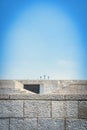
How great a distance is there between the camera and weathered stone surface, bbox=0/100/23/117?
4199 mm

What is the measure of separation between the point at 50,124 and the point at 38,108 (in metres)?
0.34

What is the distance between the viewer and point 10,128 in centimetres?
420

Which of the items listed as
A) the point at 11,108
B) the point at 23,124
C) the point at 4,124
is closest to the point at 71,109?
the point at 23,124

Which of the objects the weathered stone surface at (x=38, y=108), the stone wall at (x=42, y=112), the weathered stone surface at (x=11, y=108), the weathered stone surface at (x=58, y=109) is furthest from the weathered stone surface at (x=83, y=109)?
the weathered stone surface at (x=11, y=108)

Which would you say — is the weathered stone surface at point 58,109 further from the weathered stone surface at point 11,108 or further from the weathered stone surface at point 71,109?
the weathered stone surface at point 11,108

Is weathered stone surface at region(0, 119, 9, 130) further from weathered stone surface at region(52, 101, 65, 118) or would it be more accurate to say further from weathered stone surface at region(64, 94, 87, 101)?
weathered stone surface at region(64, 94, 87, 101)

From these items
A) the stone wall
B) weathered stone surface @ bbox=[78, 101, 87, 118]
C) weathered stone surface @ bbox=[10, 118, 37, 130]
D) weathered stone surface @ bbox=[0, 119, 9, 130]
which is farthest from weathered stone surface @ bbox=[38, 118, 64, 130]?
weathered stone surface @ bbox=[0, 119, 9, 130]

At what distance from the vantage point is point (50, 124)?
13.7ft

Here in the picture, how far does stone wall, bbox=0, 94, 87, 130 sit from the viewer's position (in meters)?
4.18

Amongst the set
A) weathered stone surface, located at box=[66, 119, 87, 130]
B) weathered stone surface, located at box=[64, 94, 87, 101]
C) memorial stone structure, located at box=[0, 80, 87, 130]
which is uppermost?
weathered stone surface, located at box=[64, 94, 87, 101]

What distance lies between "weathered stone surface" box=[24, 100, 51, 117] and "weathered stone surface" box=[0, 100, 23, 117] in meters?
0.12

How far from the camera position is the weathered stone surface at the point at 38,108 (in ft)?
13.7

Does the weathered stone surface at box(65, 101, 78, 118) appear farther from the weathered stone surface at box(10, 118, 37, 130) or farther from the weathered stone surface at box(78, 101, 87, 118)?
the weathered stone surface at box(10, 118, 37, 130)

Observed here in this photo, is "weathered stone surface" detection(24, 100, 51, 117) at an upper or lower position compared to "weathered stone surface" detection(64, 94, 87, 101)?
lower
